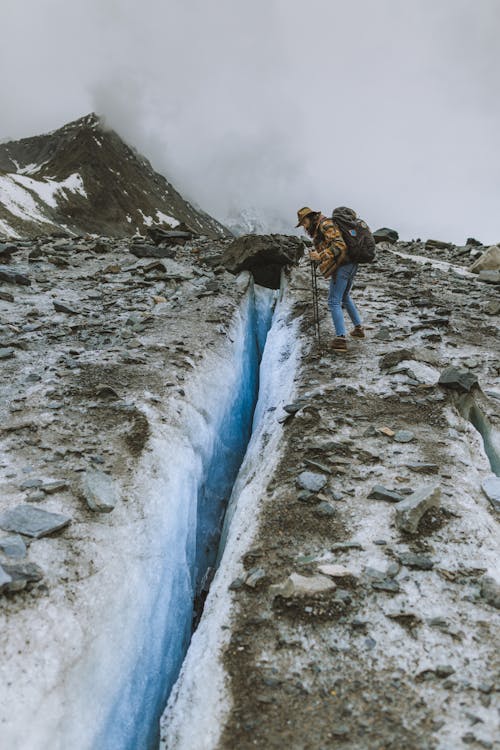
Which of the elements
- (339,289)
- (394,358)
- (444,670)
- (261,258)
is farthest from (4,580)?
(261,258)

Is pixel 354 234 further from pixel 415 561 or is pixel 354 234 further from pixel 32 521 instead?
pixel 32 521

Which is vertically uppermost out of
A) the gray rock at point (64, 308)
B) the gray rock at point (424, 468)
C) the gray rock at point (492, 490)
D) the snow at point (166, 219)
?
the snow at point (166, 219)

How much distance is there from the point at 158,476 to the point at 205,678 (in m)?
1.96

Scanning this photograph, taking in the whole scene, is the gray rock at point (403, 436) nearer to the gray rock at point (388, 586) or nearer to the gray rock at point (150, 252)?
the gray rock at point (388, 586)

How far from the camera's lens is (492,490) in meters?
3.90

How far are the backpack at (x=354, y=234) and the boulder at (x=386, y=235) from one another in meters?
13.1

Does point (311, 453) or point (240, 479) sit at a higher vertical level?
point (311, 453)

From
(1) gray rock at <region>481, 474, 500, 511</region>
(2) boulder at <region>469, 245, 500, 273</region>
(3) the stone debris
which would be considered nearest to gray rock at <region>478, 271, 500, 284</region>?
(2) boulder at <region>469, 245, 500, 273</region>

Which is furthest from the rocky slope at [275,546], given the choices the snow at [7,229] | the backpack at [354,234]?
the snow at [7,229]

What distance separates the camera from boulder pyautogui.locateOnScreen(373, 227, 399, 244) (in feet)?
62.3

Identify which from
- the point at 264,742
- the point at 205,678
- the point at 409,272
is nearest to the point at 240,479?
the point at 205,678

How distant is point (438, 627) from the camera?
273cm

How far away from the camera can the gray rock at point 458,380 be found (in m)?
5.42

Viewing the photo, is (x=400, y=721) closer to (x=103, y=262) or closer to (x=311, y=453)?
(x=311, y=453)
